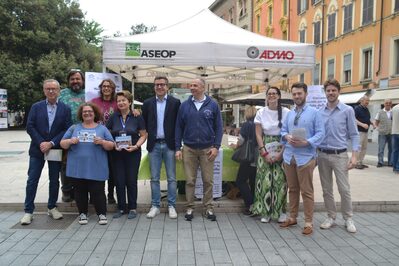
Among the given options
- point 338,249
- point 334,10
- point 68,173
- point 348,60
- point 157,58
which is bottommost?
point 338,249

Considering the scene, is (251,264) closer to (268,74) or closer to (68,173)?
(68,173)

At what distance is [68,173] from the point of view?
5223 millimetres

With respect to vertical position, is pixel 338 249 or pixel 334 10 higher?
pixel 334 10

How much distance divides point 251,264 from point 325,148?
1.89m

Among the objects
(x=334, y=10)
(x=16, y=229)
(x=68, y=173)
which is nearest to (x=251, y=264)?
(x=68, y=173)

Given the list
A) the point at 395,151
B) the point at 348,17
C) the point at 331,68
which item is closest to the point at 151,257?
the point at 395,151

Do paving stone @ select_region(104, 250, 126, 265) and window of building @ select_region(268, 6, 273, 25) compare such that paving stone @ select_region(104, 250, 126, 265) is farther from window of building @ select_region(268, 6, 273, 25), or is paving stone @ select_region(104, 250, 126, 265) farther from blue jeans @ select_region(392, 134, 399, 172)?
window of building @ select_region(268, 6, 273, 25)

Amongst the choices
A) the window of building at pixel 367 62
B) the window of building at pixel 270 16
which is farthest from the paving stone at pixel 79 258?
the window of building at pixel 270 16

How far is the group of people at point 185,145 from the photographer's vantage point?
16.6ft

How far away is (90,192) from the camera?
5406mm

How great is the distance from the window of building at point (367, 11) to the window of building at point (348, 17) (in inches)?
53.9

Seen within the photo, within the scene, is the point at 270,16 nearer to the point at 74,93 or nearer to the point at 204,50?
the point at 204,50

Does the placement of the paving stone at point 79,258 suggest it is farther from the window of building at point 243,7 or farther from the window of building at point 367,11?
the window of building at point 243,7

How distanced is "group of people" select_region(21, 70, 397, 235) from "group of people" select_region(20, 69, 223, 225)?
0.01m
